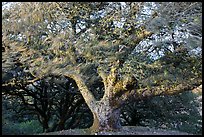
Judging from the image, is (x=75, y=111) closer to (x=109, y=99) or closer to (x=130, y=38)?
(x=109, y=99)

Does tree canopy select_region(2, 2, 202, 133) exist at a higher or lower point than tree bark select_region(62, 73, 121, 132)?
higher

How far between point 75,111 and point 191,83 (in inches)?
154

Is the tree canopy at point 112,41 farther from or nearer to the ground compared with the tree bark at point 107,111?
farther from the ground

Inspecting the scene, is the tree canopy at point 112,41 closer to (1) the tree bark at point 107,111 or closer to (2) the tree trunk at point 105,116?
(1) the tree bark at point 107,111

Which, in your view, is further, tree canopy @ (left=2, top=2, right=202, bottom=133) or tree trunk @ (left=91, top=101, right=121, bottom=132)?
tree trunk @ (left=91, top=101, right=121, bottom=132)

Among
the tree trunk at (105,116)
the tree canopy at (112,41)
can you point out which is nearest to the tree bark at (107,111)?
the tree trunk at (105,116)

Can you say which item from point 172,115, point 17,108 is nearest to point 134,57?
point 172,115

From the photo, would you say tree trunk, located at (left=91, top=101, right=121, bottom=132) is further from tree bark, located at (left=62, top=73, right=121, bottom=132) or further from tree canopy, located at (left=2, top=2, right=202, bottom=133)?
tree canopy, located at (left=2, top=2, right=202, bottom=133)

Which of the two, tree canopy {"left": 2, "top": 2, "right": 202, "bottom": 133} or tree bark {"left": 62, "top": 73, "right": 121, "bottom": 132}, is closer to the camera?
tree canopy {"left": 2, "top": 2, "right": 202, "bottom": 133}

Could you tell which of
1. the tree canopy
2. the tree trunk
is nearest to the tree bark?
the tree trunk

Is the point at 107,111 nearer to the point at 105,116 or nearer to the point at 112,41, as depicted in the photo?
the point at 105,116

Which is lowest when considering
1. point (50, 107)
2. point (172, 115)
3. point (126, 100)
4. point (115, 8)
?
point (172, 115)

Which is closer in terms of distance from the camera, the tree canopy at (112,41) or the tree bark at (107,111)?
the tree canopy at (112,41)

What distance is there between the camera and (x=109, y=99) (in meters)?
4.40
